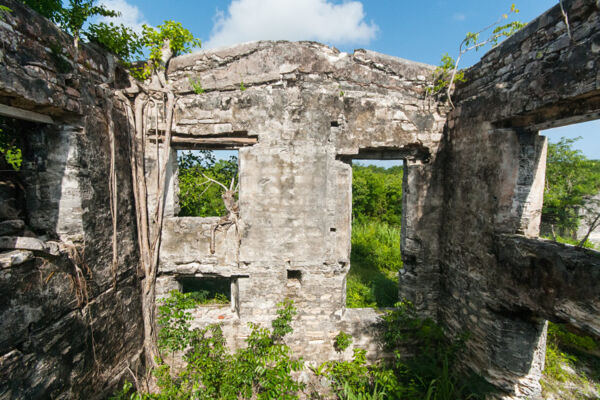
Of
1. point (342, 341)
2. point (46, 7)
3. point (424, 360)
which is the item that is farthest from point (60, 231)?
point (424, 360)

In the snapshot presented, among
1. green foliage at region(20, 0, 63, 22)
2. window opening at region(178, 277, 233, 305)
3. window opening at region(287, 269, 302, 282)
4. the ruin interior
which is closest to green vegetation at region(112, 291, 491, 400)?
the ruin interior

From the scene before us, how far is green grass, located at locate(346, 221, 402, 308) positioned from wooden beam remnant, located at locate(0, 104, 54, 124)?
199 inches

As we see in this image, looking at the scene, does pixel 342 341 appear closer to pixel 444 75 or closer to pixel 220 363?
pixel 220 363

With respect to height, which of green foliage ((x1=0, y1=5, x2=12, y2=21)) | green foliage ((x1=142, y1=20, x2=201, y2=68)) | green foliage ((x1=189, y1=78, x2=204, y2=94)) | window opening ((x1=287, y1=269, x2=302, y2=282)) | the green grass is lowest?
the green grass

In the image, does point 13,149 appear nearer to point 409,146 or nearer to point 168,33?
point 168,33

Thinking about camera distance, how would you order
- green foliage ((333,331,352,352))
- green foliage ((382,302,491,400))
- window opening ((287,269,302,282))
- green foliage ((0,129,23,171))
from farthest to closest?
window opening ((287,269,302,282)) → green foliage ((333,331,352,352)) → green foliage ((382,302,491,400)) → green foliage ((0,129,23,171))

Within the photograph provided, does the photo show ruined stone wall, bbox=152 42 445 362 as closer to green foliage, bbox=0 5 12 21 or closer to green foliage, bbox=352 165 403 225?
green foliage, bbox=0 5 12 21

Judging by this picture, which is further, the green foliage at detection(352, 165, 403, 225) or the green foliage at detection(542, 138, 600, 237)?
the green foliage at detection(352, 165, 403, 225)

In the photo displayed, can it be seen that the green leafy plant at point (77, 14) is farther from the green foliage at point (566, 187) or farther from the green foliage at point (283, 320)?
the green foliage at point (566, 187)

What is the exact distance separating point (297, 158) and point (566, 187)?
12126mm

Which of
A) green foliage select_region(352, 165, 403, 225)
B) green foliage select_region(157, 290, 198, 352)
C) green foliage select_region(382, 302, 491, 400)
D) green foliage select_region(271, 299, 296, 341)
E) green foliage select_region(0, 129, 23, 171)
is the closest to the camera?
green foliage select_region(0, 129, 23, 171)

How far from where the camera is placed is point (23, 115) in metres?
2.11

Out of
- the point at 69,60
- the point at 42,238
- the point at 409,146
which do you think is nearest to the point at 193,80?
the point at 69,60

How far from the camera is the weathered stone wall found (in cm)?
199
